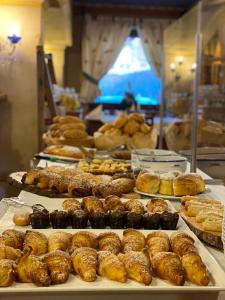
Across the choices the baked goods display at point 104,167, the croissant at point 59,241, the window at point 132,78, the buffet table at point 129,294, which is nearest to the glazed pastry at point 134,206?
the croissant at point 59,241

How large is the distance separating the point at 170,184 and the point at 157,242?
507 mm

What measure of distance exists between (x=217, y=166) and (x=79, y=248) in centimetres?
109

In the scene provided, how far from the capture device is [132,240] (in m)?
0.88

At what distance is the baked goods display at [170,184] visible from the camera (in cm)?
133

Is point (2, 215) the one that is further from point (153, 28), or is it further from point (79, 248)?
point (153, 28)

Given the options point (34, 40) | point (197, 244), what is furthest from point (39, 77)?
point (197, 244)

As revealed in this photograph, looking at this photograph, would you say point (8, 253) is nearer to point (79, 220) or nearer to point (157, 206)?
point (79, 220)

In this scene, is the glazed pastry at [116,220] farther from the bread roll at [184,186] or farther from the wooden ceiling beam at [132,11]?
the wooden ceiling beam at [132,11]

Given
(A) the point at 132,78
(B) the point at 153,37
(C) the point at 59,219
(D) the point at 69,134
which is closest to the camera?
(C) the point at 59,219

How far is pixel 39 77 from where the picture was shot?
385 cm

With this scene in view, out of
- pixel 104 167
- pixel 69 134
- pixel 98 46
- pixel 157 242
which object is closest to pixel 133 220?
pixel 157 242

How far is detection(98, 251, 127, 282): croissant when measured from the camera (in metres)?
A: 0.74

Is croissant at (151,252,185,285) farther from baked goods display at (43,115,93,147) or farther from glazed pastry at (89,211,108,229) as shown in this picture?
baked goods display at (43,115,93,147)

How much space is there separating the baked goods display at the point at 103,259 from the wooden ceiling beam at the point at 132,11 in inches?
293
